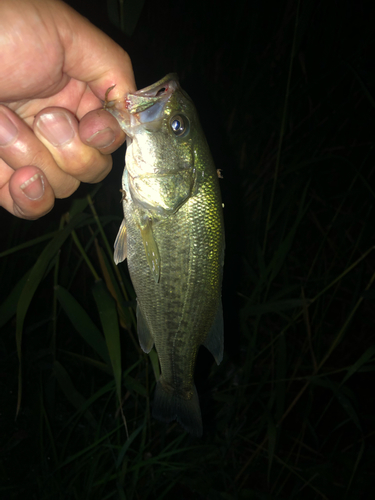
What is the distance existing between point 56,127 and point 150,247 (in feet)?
2.21

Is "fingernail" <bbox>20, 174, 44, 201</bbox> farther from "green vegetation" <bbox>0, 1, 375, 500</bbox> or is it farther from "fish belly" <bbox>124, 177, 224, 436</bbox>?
"green vegetation" <bbox>0, 1, 375, 500</bbox>

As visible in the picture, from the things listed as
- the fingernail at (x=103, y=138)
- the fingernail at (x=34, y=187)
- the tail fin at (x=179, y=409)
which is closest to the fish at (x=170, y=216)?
the fingernail at (x=103, y=138)

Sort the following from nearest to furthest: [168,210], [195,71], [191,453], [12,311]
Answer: [168,210] → [12,311] → [191,453] → [195,71]

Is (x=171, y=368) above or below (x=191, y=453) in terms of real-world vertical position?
above

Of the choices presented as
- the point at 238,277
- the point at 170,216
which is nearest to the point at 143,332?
the point at 170,216

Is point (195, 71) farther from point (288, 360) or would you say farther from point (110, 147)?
point (288, 360)

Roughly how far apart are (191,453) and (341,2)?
4031 mm

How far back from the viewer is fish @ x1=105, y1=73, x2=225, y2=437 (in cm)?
115

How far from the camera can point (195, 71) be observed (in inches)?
110

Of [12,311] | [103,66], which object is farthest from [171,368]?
[103,66]

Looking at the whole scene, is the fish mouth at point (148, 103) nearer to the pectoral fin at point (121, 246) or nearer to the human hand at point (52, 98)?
the human hand at point (52, 98)

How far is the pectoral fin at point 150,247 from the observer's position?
1.16 m

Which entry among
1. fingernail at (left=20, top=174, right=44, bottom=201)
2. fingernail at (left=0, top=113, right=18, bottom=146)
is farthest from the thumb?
fingernail at (left=0, top=113, right=18, bottom=146)

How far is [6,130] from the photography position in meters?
1.26
